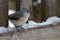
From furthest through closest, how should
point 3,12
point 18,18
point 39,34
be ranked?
1. point 3,12
2. point 18,18
3. point 39,34

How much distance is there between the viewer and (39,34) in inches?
86.0

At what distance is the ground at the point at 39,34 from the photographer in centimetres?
207

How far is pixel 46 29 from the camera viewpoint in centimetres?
223

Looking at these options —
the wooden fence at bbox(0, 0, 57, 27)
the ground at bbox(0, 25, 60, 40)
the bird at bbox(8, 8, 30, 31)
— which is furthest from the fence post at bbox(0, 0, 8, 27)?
the ground at bbox(0, 25, 60, 40)

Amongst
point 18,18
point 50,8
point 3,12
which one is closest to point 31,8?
point 50,8

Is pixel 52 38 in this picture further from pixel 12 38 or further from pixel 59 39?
pixel 12 38

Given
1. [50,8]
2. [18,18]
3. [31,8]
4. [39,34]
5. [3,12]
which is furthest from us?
[50,8]

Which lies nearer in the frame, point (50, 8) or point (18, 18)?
point (18, 18)

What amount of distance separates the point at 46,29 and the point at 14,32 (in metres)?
0.39

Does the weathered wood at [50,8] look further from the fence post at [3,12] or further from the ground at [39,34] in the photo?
the ground at [39,34]

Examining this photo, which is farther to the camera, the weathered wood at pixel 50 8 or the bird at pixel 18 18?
the weathered wood at pixel 50 8

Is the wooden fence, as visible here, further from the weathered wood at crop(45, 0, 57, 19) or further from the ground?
the ground

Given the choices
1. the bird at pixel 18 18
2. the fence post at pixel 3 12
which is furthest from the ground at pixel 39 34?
the fence post at pixel 3 12

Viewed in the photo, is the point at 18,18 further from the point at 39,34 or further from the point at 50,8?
the point at 50,8
